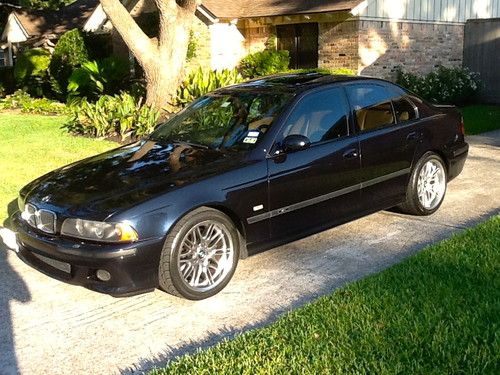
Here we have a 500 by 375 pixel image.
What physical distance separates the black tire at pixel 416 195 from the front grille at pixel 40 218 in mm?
3519

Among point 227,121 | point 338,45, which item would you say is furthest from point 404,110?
point 338,45

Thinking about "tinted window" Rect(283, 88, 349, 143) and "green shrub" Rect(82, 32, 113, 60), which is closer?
"tinted window" Rect(283, 88, 349, 143)

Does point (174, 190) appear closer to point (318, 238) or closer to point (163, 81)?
point (318, 238)

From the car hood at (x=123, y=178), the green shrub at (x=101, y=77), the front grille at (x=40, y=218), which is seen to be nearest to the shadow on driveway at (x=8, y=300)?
the front grille at (x=40, y=218)

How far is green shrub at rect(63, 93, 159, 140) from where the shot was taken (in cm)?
1136

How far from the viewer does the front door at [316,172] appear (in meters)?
4.91

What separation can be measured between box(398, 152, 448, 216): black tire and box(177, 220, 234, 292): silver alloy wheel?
2403mm

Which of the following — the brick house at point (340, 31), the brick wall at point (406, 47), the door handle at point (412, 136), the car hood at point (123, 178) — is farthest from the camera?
the brick wall at point (406, 47)

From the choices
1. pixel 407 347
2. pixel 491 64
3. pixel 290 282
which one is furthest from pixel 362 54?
pixel 407 347

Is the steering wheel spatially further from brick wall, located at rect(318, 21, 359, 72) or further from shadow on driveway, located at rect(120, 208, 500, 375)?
brick wall, located at rect(318, 21, 359, 72)

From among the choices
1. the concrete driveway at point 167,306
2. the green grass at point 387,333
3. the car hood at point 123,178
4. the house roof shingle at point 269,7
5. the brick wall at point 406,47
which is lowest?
the concrete driveway at point 167,306

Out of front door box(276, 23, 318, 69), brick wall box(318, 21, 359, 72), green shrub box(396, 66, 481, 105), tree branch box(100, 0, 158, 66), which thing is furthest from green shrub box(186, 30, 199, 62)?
green shrub box(396, 66, 481, 105)

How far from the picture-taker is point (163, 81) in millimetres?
12758

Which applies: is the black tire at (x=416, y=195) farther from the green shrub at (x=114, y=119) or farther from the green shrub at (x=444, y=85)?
the green shrub at (x=444, y=85)
